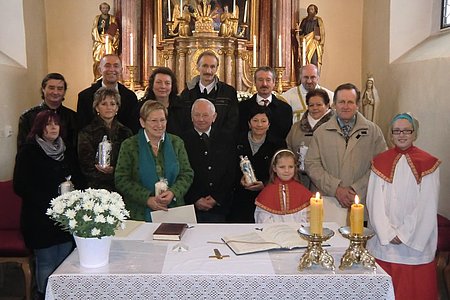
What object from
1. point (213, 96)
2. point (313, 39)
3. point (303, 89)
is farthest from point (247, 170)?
point (313, 39)

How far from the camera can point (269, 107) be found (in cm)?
432

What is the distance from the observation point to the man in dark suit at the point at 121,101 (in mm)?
4246

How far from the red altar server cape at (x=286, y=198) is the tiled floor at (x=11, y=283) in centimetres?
211

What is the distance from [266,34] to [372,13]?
1.74 metres

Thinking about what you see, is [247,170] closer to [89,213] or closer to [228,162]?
[228,162]

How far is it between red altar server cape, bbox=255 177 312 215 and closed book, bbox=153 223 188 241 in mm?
784

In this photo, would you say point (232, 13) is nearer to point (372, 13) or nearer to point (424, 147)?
point (372, 13)

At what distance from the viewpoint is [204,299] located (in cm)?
210

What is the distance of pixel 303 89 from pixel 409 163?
207 cm

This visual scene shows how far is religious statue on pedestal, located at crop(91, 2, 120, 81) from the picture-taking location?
811cm

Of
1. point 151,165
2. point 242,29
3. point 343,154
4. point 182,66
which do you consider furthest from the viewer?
point 242,29

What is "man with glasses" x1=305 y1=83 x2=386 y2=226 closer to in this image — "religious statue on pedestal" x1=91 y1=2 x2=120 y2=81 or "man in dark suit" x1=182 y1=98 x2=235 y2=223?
"man in dark suit" x1=182 y1=98 x2=235 y2=223

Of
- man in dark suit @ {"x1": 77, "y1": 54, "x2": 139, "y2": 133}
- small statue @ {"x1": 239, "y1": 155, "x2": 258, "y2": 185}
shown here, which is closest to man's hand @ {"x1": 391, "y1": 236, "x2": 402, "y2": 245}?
small statue @ {"x1": 239, "y1": 155, "x2": 258, "y2": 185}

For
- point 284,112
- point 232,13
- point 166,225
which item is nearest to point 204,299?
point 166,225
